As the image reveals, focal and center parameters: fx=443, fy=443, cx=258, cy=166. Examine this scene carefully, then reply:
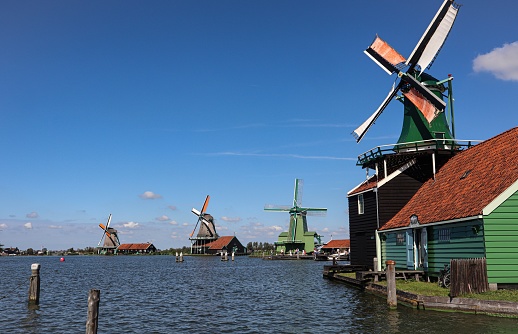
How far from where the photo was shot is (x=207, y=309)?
23047 millimetres

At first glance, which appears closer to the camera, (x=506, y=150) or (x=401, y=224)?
(x=506, y=150)

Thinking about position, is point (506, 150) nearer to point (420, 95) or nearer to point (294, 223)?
point (420, 95)

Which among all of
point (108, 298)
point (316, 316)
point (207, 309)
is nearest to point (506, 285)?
point (316, 316)

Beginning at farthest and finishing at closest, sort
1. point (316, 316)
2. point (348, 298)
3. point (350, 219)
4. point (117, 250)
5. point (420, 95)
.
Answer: point (117, 250)
point (350, 219)
point (420, 95)
point (348, 298)
point (316, 316)

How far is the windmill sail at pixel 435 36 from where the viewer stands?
1319 inches

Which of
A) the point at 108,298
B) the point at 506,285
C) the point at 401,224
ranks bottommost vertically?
the point at 108,298

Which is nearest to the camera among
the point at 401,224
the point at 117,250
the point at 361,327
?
the point at 361,327

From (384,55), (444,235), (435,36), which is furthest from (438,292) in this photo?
(384,55)

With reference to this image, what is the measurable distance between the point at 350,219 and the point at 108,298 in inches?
759

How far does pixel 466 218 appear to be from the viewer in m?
19.7

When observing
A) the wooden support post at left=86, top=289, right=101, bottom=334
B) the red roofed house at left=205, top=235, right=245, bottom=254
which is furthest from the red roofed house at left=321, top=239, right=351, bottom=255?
the wooden support post at left=86, top=289, right=101, bottom=334

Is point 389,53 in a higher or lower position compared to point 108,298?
higher

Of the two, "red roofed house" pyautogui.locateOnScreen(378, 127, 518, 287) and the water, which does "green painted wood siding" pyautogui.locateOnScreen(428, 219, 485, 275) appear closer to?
"red roofed house" pyautogui.locateOnScreen(378, 127, 518, 287)

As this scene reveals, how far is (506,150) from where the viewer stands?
74.6 feet
